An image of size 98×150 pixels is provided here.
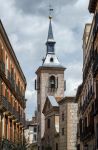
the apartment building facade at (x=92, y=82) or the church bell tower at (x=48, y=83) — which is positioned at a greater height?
the church bell tower at (x=48, y=83)

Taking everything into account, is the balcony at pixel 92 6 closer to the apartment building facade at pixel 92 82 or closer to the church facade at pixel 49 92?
the apartment building facade at pixel 92 82

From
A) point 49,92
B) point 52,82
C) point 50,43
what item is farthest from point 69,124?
point 50,43

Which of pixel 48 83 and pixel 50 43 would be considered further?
pixel 50 43

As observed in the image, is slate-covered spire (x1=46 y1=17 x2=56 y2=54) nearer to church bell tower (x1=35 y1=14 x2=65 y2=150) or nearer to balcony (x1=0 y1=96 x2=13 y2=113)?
church bell tower (x1=35 y1=14 x2=65 y2=150)

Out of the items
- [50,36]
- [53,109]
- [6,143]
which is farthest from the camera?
[50,36]

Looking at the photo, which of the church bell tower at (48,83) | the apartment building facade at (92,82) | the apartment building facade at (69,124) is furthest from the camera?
the church bell tower at (48,83)

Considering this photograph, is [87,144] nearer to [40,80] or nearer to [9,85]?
[9,85]

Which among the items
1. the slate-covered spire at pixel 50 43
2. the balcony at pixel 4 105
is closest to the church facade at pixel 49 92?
the slate-covered spire at pixel 50 43

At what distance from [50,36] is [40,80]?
501 inches

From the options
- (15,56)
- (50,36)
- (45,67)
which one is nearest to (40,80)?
(45,67)

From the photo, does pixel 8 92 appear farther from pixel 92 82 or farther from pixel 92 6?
pixel 92 6

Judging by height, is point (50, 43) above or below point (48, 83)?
above

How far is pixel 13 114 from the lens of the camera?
150 feet

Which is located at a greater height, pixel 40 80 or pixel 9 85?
pixel 40 80
